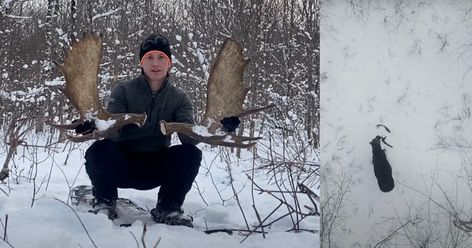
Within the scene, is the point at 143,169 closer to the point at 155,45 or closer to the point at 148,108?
the point at 148,108

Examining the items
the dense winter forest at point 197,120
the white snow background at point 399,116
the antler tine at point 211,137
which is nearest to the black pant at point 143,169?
the dense winter forest at point 197,120

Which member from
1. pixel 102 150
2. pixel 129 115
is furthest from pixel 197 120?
pixel 129 115

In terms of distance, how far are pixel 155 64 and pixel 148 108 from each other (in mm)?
261

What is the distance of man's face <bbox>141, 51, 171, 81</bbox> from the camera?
128 inches

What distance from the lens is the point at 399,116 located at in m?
2.07

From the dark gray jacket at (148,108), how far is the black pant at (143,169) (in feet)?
0.21

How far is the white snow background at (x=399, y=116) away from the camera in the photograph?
203cm

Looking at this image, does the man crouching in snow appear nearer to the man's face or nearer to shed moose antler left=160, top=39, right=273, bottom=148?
the man's face

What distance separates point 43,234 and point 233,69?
3.78ft

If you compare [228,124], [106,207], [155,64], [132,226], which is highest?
[155,64]

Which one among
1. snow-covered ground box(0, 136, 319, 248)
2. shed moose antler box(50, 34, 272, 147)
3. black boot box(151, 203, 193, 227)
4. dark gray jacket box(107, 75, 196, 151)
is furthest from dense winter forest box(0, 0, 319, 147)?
shed moose antler box(50, 34, 272, 147)

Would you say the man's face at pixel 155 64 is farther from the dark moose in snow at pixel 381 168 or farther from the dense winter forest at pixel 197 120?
the dark moose in snow at pixel 381 168

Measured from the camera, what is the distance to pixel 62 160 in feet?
21.4

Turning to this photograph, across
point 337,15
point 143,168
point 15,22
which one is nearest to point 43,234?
point 143,168
